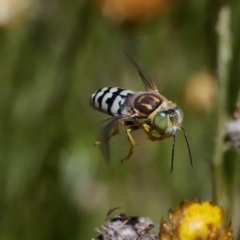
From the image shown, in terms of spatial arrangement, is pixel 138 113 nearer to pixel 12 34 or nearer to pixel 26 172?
pixel 26 172

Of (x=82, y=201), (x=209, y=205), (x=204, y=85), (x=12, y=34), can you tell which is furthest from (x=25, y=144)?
(x=209, y=205)

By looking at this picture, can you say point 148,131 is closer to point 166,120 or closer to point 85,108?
point 166,120

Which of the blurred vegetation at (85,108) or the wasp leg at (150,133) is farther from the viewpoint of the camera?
the blurred vegetation at (85,108)

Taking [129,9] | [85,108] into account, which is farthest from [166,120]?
[85,108]

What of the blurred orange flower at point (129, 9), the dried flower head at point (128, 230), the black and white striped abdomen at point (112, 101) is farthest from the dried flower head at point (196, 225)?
the blurred orange flower at point (129, 9)

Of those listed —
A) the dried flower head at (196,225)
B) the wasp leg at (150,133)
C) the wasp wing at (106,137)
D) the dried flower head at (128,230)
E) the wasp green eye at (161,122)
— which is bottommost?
the dried flower head at (128,230)

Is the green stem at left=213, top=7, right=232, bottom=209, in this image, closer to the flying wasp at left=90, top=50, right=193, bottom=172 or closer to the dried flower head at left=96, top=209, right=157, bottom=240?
the flying wasp at left=90, top=50, right=193, bottom=172

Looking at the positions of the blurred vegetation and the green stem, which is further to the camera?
the blurred vegetation

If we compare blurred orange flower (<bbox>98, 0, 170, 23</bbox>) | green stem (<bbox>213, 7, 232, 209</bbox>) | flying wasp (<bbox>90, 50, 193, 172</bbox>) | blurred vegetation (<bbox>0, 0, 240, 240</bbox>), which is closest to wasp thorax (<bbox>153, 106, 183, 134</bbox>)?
flying wasp (<bbox>90, 50, 193, 172</bbox>)

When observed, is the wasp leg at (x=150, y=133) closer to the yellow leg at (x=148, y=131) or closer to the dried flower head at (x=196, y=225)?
the yellow leg at (x=148, y=131)
